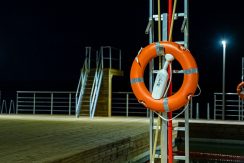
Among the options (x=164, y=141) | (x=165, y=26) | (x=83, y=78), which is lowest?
(x=164, y=141)

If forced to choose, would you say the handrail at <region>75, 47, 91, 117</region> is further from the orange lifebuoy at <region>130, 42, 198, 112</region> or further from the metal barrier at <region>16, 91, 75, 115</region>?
the orange lifebuoy at <region>130, 42, 198, 112</region>

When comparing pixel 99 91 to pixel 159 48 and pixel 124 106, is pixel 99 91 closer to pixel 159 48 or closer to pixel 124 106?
pixel 159 48

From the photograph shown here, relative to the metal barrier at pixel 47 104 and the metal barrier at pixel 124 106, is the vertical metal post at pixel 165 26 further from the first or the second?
the metal barrier at pixel 47 104

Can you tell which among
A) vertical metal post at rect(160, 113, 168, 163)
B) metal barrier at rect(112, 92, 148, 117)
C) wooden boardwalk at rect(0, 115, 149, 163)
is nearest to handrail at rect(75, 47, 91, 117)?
metal barrier at rect(112, 92, 148, 117)

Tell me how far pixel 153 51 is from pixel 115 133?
3.32 metres

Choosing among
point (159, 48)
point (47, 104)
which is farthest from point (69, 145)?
point (47, 104)

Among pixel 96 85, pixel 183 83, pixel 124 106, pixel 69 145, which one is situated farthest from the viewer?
pixel 124 106

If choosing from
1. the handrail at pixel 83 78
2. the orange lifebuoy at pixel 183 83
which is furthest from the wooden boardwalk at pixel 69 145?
the handrail at pixel 83 78

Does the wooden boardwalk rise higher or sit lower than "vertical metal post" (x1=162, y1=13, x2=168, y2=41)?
lower

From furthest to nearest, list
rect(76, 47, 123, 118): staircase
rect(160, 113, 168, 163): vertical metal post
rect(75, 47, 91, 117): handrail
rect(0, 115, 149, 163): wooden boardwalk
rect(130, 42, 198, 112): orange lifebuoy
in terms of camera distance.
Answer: rect(76, 47, 123, 118): staircase → rect(75, 47, 91, 117): handrail → rect(0, 115, 149, 163): wooden boardwalk → rect(160, 113, 168, 163): vertical metal post → rect(130, 42, 198, 112): orange lifebuoy

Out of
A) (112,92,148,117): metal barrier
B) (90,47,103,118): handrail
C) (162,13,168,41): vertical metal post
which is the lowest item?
→ (112,92,148,117): metal barrier

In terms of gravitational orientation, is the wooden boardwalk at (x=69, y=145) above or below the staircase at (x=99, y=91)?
below

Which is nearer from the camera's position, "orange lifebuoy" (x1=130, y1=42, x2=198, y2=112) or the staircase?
"orange lifebuoy" (x1=130, y1=42, x2=198, y2=112)

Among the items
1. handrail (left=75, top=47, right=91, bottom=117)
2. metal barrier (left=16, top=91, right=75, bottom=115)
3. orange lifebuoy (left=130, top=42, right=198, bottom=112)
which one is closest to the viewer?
orange lifebuoy (left=130, top=42, right=198, bottom=112)
